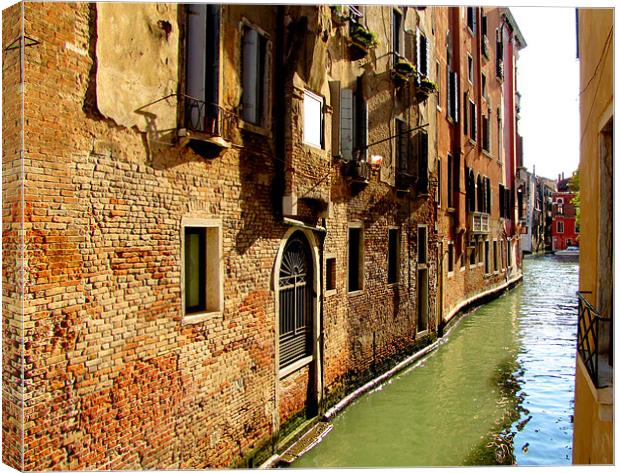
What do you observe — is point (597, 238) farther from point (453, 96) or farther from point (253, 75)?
point (453, 96)

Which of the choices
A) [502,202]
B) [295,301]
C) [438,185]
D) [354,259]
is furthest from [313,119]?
[502,202]

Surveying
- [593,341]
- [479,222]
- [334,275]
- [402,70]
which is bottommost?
[593,341]

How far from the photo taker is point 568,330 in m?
10.1

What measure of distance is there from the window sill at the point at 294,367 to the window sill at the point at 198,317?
1409mm

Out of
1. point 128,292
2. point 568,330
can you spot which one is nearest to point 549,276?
point 568,330

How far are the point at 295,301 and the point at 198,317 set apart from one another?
186 centimetres

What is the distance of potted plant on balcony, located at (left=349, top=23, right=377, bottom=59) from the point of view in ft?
23.0

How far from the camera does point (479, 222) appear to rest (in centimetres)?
1523

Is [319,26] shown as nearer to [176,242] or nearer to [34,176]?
[176,242]

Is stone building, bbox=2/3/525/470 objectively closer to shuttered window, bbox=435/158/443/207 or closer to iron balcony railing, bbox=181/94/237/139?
iron balcony railing, bbox=181/94/237/139

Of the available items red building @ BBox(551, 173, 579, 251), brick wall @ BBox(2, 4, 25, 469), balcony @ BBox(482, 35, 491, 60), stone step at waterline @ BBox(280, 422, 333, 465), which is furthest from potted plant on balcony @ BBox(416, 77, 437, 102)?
brick wall @ BBox(2, 4, 25, 469)

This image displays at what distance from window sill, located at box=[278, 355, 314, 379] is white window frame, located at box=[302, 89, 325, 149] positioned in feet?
8.23

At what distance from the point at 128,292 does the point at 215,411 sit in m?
1.49

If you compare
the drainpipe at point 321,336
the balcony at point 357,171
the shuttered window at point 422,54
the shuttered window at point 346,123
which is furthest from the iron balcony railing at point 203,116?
the shuttered window at point 422,54
